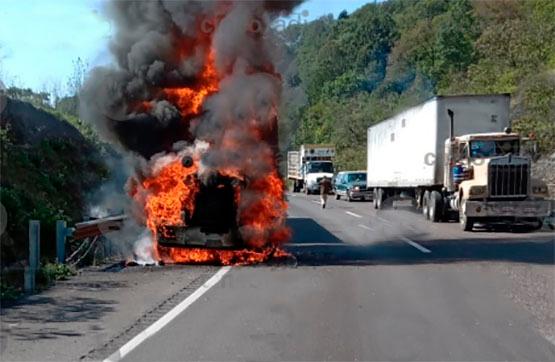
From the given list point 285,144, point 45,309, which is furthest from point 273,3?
point 45,309

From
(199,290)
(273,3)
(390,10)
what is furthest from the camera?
(390,10)

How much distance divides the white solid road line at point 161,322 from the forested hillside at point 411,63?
4900mm

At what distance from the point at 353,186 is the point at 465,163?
23.1 m

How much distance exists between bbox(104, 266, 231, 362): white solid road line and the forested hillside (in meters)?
4.90

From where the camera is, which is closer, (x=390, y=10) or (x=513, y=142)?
(x=513, y=142)

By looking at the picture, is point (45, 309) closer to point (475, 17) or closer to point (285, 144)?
point (285, 144)

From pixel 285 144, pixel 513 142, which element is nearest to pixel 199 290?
pixel 285 144

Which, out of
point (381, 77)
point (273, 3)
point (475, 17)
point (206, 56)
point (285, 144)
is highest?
point (475, 17)

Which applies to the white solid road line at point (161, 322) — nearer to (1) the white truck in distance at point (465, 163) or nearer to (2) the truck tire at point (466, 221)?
(2) the truck tire at point (466, 221)

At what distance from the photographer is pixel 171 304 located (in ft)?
34.1

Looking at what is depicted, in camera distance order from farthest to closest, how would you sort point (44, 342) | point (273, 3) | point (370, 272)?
point (273, 3)
point (370, 272)
point (44, 342)

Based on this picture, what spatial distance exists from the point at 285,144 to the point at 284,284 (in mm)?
4514

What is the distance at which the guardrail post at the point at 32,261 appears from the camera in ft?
38.4

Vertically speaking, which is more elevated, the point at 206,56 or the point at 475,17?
the point at 475,17
